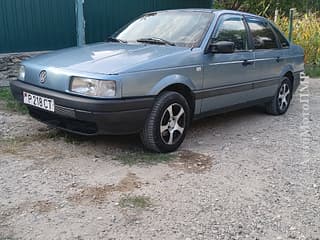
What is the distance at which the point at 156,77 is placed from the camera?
412 cm

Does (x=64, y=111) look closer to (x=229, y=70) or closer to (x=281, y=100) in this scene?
(x=229, y=70)

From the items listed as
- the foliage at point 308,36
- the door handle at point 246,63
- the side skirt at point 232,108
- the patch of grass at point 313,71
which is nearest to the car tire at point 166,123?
the side skirt at point 232,108

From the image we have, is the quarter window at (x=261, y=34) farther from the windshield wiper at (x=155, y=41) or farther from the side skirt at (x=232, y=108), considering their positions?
the windshield wiper at (x=155, y=41)

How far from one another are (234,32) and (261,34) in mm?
783

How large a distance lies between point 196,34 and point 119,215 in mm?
2520

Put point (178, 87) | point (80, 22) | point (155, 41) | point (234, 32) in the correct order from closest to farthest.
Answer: point (178, 87) < point (155, 41) < point (234, 32) < point (80, 22)

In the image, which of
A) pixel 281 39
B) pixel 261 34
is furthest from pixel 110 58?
pixel 281 39

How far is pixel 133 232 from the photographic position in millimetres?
2871

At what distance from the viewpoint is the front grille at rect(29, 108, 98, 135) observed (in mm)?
4052

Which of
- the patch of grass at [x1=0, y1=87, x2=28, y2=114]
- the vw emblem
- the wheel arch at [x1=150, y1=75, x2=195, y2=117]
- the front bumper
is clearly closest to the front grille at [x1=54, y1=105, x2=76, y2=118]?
the front bumper

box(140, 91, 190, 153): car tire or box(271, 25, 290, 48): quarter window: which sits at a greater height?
box(271, 25, 290, 48): quarter window

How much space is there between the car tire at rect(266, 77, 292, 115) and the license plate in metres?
3.50

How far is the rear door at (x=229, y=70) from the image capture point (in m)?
4.80

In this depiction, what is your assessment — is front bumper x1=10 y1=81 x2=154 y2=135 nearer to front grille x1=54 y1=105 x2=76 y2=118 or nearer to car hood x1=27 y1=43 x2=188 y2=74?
front grille x1=54 y1=105 x2=76 y2=118
